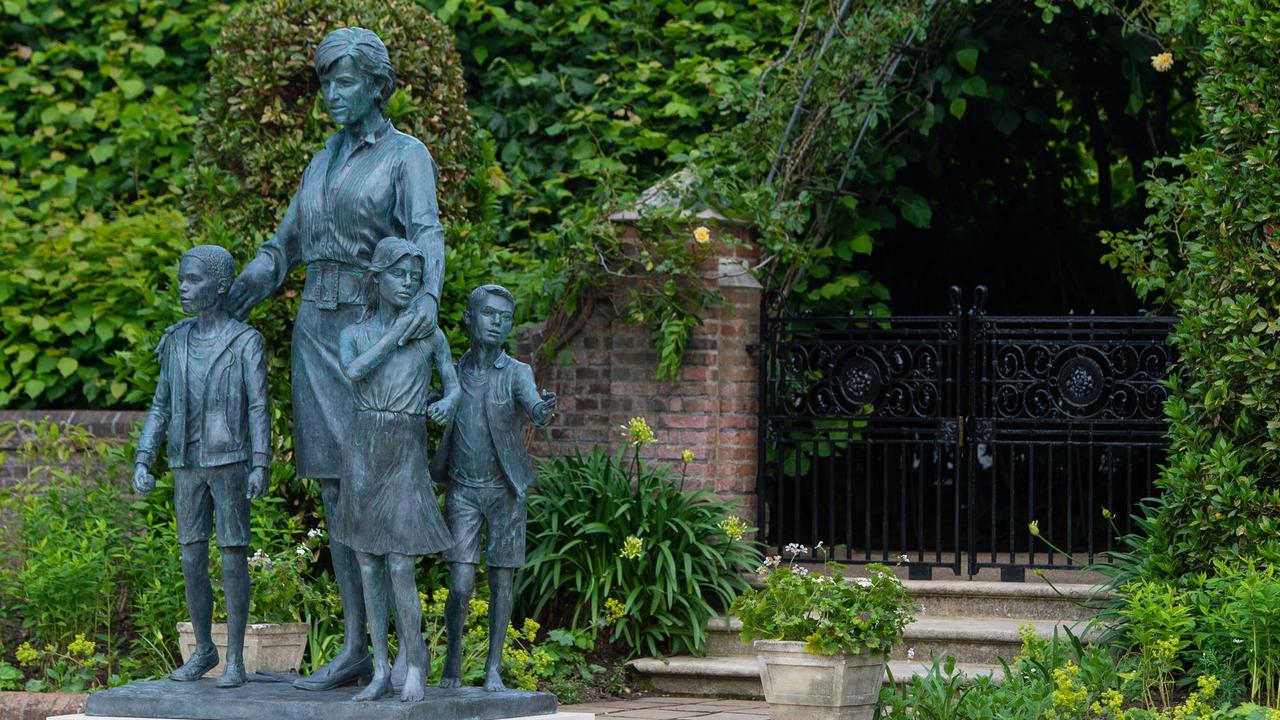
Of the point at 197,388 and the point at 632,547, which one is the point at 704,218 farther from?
the point at 197,388

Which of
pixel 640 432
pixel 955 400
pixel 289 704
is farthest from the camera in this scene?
pixel 955 400

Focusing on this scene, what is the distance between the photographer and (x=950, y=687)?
657 cm

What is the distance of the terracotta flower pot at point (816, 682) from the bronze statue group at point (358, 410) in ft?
4.37

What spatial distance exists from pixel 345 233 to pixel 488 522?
1.07 metres

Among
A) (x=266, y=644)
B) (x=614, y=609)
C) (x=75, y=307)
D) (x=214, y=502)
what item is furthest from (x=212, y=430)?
(x=75, y=307)

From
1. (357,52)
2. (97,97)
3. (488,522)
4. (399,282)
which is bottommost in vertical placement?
(488,522)

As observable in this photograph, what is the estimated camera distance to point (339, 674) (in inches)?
222

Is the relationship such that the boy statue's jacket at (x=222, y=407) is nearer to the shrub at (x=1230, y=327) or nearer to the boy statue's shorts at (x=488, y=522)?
the boy statue's shorts at (x=488, y=522)

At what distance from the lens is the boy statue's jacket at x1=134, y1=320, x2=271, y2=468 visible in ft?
18.5

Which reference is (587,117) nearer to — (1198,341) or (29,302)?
→ (29,302)

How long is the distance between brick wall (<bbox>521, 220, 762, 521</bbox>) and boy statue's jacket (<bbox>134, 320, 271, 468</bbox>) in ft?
11.6

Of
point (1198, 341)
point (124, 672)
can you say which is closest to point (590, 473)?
point (124, 672)

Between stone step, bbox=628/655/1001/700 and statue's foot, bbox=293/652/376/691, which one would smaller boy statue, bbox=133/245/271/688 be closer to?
statue's foot, bbox=293/652/376/691

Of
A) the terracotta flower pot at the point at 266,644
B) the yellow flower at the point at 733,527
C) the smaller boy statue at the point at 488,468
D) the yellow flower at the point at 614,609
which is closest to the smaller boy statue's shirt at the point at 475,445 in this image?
the smaller boy statue at the point at 488,468
